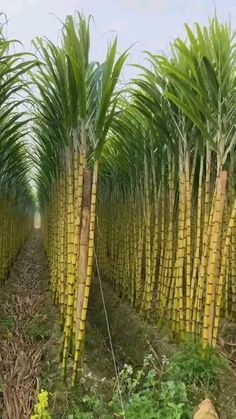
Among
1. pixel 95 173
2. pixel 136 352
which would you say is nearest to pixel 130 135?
pixel 95 173

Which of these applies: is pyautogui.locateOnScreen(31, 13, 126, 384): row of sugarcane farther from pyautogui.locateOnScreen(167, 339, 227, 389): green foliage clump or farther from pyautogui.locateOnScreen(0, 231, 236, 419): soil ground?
pyautogui.locateOnScreen(167, 339, 227, 389): green foliage clump

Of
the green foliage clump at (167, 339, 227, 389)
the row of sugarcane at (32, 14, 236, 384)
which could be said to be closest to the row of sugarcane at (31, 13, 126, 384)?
the row of sugarcane at (32, 14, 236, 384)

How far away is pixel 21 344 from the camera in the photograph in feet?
13.3

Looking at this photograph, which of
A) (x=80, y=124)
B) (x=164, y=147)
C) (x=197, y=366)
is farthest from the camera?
(x=164, y=147)

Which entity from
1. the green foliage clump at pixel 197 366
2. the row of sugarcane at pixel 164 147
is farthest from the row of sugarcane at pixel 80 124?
the green foliage clump at pixel 197 366

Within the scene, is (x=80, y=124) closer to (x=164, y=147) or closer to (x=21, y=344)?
(x=164, y=147)

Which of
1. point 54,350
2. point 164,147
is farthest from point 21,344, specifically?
point 164,147

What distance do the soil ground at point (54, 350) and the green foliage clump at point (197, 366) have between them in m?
0.09

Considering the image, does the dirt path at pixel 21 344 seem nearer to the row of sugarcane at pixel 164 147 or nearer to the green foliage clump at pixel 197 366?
the row of sugarcane at pixel 164 147

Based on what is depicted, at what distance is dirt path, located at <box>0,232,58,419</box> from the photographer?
289 centimetres

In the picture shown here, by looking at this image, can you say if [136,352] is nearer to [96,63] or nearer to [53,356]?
[53,356]

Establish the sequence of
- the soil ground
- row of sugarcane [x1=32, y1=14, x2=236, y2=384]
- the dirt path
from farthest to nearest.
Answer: row of sugarcane [x1=32, y1=14, x2=236, y2=384] < the soil ground < the dirt path

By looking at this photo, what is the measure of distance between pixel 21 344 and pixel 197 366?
143 centimetres

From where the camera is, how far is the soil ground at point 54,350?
3160mm
